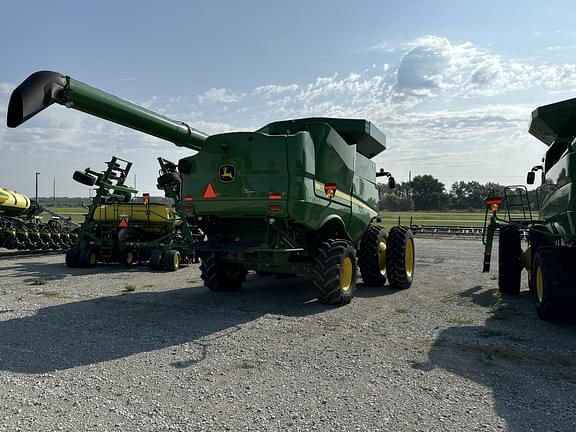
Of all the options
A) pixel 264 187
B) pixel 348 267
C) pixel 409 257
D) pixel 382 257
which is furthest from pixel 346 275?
pixel 409 257

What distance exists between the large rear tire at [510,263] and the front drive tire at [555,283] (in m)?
2.61

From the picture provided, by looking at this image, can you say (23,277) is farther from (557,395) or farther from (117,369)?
(557,395)

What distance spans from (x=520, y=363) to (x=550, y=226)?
351cm

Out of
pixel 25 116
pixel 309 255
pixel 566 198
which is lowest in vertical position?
pixel 309 255

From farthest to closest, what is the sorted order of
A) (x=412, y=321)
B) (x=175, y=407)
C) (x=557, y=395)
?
(x=412, y=321) → (x=557, y=395) → (x=175, y=407)

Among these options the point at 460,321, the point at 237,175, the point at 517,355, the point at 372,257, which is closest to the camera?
the point at 517,355

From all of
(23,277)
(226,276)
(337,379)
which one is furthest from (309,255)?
(23,277)

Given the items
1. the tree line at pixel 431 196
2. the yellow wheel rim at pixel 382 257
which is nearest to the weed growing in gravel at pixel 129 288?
the yellow wheel rim at pixel 382 257

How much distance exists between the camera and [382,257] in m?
10.2

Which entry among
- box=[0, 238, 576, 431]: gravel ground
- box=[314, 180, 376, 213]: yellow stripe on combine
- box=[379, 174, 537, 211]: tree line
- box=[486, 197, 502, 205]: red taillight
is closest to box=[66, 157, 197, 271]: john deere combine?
box=[0, 238, 576, 431]: gravel ground

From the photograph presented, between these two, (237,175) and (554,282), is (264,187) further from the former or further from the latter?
(554,282)

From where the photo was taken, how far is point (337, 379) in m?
4.39

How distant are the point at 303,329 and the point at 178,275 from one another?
623cm

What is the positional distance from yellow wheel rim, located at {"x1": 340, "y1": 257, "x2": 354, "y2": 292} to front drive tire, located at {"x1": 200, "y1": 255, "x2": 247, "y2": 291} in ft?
7.00
